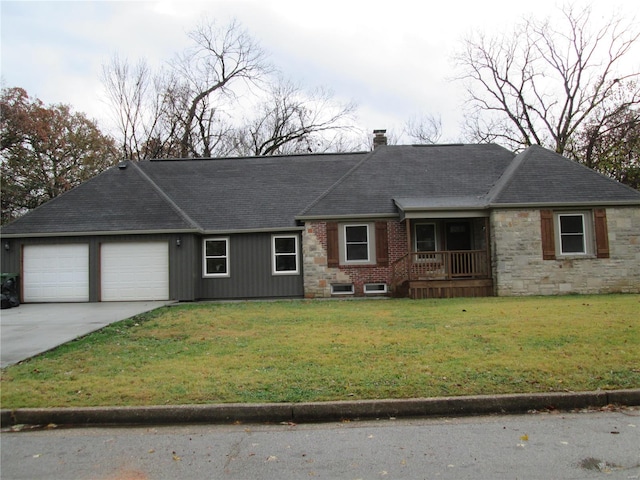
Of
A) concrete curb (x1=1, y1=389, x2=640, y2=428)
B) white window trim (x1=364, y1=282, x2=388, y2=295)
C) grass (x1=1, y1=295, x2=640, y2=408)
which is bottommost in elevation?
concrete curb (x1=1, y1=389, x2=640, y2=428)

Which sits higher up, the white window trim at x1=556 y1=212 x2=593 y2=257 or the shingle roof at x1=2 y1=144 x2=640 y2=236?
the shingle roof at x1=2 y1=144 x2=640 y2=236

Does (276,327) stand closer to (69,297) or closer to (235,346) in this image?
(235,346)

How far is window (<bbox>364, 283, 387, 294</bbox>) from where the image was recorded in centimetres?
1638

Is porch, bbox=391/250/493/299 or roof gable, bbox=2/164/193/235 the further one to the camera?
roof gable, bbox=2/164/193/235

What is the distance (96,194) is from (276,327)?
11526 millimetres

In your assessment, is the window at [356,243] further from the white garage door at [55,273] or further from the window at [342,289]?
the white garage door at [55,273]

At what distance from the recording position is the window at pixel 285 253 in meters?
17.0

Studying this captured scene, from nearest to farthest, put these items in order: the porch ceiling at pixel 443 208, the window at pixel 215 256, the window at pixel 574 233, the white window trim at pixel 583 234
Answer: the porch ceiling at pixel 443 208 → the window at pixel 574 233 → the white window trim at pixel 583 234 → the window at pixel 215 256

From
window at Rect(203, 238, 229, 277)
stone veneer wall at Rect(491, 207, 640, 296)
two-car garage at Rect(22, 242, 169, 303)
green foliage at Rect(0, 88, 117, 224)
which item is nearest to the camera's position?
stone veneer wall at Rect(491, 207, 640, 296)

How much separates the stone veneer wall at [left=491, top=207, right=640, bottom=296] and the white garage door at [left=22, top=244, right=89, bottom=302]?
1348 centimetres

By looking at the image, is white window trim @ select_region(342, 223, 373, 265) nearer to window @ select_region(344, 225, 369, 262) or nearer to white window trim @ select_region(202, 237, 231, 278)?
window @ select_region(344, 225, 369, 262)

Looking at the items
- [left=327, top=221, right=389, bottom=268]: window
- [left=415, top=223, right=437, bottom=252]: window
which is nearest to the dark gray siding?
[left=327, top=221, right=389, bottom=268]: window

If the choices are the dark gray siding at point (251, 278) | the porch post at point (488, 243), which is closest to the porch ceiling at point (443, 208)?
the porch post at point (488, 243)

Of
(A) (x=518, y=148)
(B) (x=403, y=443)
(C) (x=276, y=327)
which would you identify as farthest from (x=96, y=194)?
(A) (x=518, y=148)
